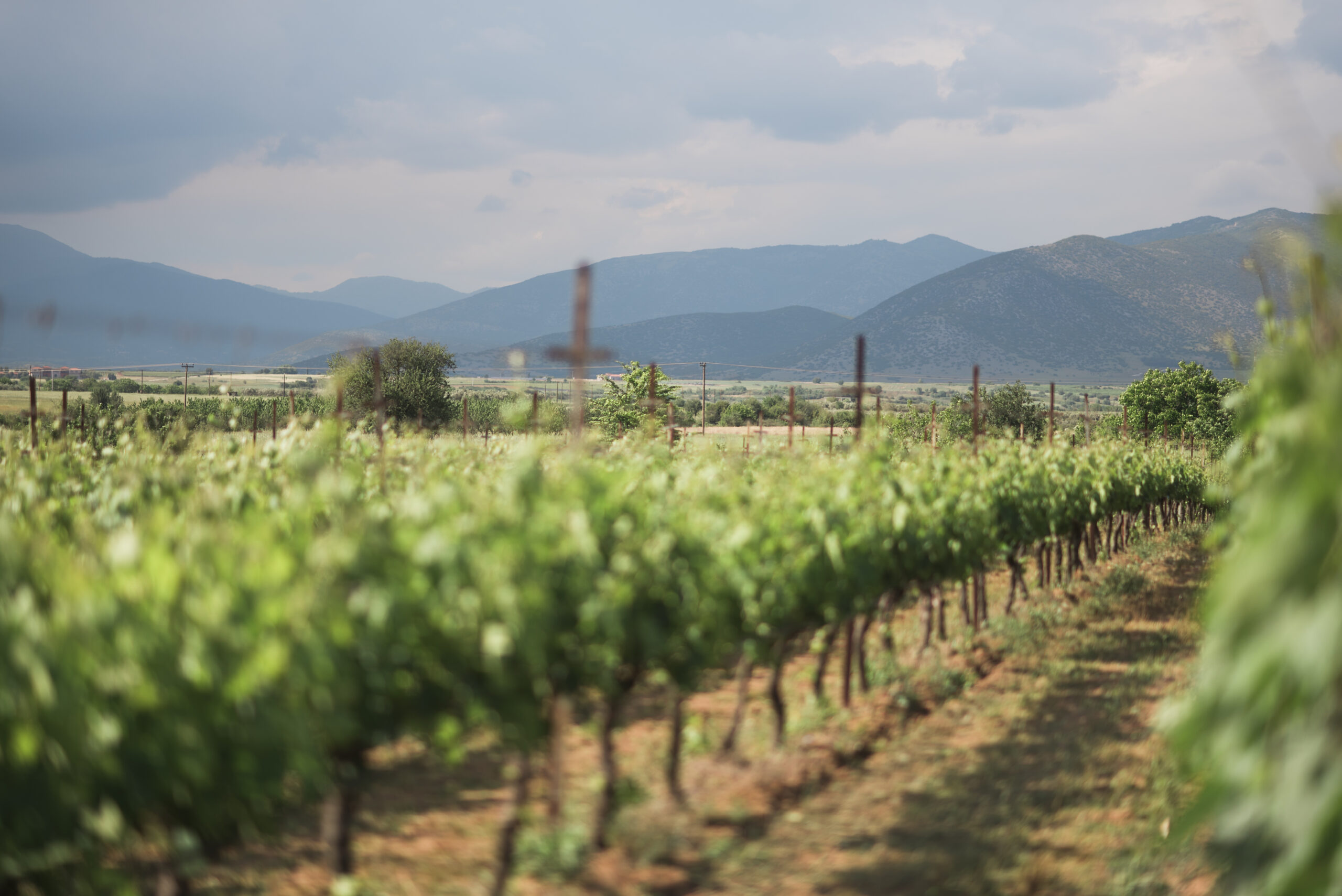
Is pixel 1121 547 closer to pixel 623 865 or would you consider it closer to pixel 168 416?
pixel 623 865

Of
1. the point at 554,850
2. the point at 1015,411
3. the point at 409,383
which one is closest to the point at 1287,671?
the point at 554,850

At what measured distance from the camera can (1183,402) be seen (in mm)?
48656

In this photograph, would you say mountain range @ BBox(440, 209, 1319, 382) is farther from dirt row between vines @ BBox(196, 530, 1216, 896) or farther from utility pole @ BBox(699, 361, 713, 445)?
dirt row between vines @ BBox(196, 530, 1216, 896)

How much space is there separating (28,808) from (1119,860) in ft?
17.3

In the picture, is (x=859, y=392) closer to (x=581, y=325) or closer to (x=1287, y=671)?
(x=581, y=325)

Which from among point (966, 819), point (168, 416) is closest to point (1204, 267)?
point (168, 416)

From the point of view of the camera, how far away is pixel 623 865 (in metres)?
4.90

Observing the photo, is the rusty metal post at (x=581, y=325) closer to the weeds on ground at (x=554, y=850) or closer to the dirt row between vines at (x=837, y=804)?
the dirt row between vines at (x=837, y=804)

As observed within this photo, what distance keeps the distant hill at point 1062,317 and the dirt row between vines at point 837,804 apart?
14073 cm

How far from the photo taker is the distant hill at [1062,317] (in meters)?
151

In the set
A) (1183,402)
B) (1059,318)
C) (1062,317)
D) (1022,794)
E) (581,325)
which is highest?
(1062,317)

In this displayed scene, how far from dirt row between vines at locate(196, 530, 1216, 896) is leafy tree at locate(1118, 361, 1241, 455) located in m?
41.4

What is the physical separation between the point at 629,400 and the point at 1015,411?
24.9m

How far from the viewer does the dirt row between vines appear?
193 inches
